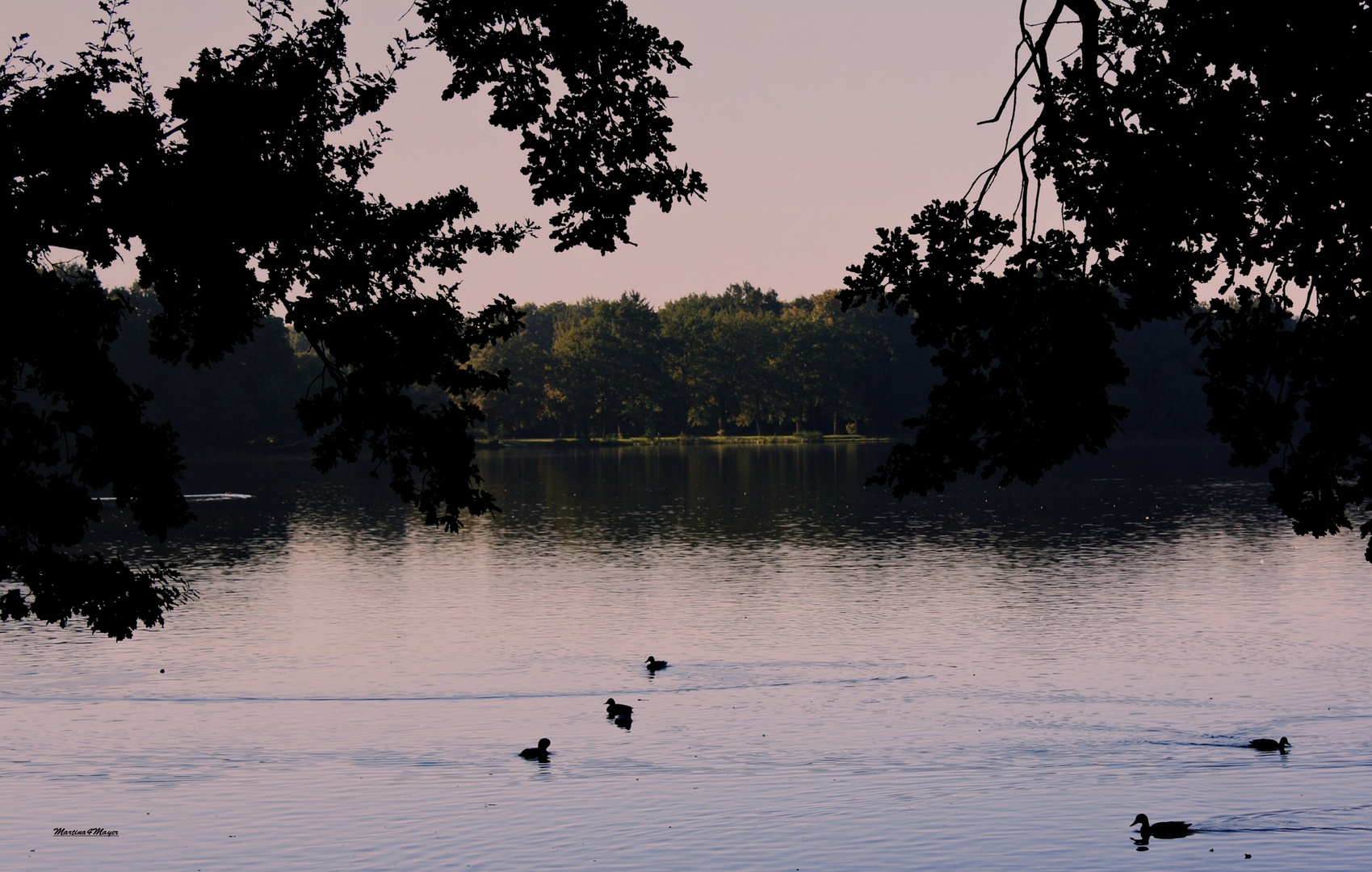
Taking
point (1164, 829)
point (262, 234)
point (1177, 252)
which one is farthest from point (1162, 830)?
point (262, 234)

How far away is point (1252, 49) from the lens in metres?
13.7

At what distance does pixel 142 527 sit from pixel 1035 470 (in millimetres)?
9543

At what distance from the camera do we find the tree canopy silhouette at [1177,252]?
1359 cm

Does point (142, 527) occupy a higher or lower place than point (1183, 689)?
higher

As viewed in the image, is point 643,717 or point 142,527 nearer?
point 142,527

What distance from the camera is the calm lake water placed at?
65.1ft

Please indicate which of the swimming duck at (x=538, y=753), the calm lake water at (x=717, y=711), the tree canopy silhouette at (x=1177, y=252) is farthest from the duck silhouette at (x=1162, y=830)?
the swimming duck at (x=538, y=753)

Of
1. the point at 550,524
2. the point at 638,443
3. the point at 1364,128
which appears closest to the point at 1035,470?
the point at 1364,128

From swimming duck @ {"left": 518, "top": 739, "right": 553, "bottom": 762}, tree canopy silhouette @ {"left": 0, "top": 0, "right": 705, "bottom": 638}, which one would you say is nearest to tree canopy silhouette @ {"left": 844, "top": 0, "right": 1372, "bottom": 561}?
tree canopy silhouette @ {"left": 0, "top": 0, "right": 705, "bottom": 638}

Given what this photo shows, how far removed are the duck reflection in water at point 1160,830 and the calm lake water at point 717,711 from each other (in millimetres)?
144

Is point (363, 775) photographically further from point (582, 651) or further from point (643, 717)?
point (582, 651)

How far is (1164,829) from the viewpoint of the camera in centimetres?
1942

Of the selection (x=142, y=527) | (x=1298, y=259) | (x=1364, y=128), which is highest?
(x=1364, y=128)

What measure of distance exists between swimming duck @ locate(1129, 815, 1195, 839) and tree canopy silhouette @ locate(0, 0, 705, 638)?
9.47 meters
